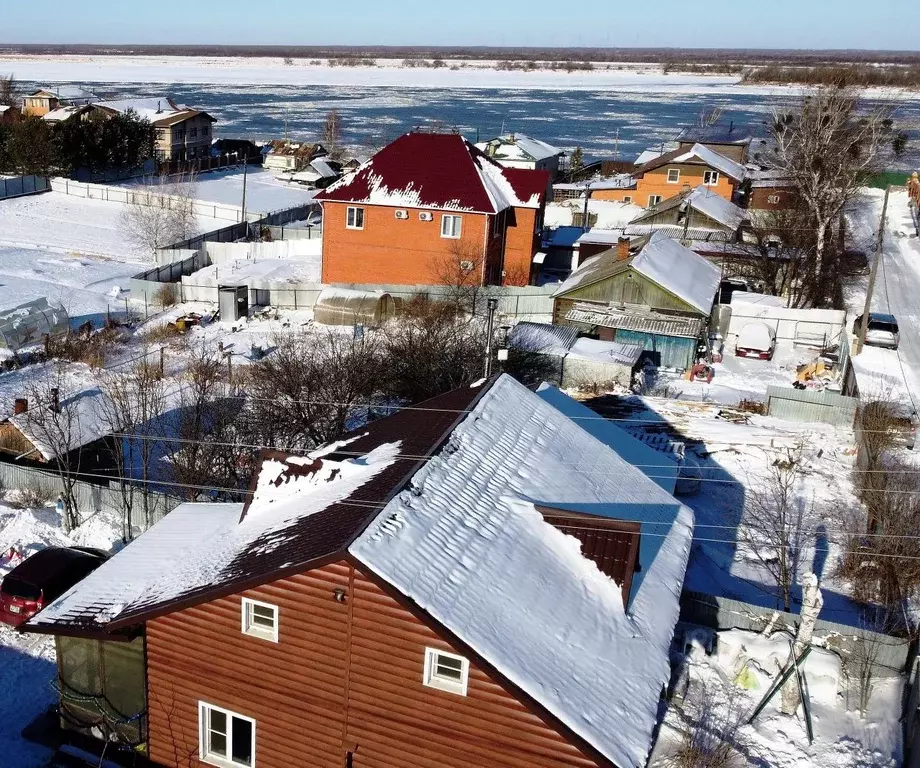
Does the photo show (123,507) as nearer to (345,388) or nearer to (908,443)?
(345,388)

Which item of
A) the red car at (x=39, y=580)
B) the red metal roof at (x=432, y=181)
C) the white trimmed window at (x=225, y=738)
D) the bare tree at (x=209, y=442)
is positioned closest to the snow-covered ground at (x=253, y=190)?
the red metal roof at (x=432, y=181)

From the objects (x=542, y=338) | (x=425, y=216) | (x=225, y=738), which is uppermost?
(x=425, y=216)

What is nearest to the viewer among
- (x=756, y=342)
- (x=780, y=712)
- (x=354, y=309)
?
(x=780, y=712)

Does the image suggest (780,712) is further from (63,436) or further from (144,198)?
(144,198)

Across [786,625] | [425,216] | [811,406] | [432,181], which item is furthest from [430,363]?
[432,181]

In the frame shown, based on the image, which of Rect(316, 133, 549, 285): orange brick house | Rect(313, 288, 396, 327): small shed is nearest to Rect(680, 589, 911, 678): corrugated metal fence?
Rect(313, 288, 396, 327): small shed

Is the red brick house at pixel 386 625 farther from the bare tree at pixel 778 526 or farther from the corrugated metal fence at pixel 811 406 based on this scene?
the corrugated metal fence at pixel 811 406

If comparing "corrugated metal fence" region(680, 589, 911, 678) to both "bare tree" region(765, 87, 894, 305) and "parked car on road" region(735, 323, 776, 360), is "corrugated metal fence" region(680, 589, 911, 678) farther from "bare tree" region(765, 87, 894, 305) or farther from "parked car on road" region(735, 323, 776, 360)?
"bare tree" region(765, 87, 894, 305)
